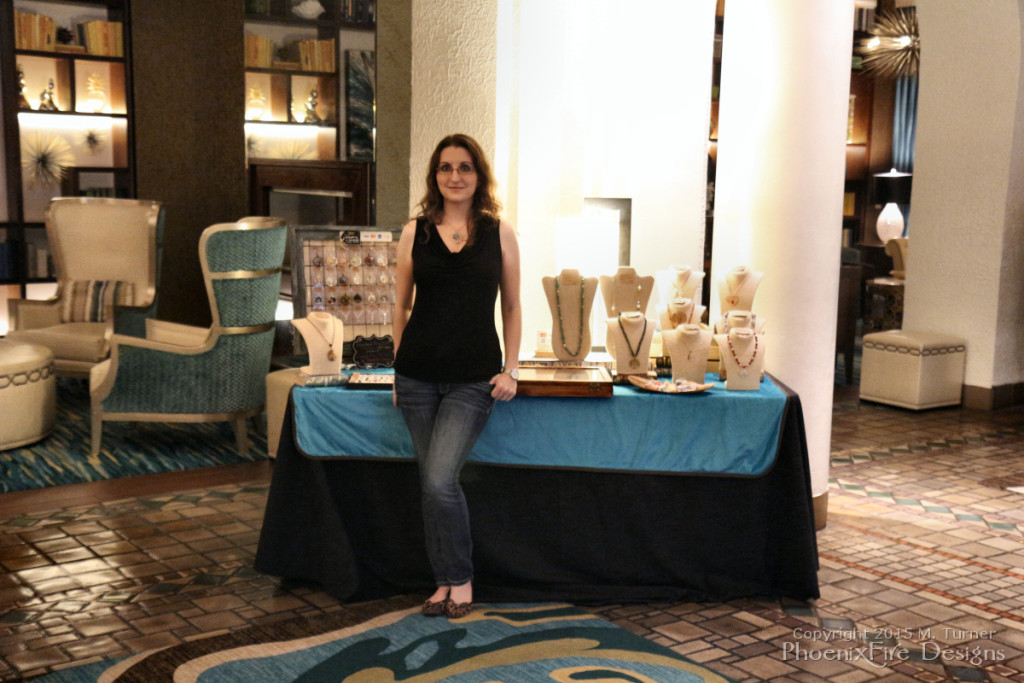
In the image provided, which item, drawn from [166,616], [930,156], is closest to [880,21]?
[930,156]

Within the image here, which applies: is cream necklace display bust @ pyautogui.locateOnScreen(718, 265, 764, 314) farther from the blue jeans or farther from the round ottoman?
the round ottoman

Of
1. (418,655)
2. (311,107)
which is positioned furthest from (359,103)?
(418,655)

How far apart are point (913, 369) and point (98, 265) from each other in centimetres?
536

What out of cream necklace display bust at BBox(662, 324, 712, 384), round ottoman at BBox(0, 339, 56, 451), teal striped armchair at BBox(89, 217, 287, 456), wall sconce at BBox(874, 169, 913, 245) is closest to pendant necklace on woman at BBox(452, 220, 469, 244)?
cream necklace display bust at BBox(662, 324, 712, 384)

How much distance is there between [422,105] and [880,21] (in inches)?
298

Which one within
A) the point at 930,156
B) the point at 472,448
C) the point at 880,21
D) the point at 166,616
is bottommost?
the point at 166,616

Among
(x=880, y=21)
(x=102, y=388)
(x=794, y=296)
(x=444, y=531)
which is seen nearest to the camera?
(x=444, y=531)

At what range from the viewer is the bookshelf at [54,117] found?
789cm

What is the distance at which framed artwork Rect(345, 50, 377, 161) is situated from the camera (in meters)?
8.58

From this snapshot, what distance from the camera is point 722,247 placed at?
4.69 metres

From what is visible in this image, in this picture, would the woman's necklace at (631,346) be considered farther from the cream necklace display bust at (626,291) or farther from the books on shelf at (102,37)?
the books on shelf at (102,37)

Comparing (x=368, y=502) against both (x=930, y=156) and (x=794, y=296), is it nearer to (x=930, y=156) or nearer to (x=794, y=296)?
(x=794, y=296)

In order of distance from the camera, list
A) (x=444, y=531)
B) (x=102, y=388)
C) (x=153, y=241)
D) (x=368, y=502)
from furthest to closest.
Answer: (x=153, y=241)
(x=102, y=388)
(x=368, y=502)
(x=444, y=531)

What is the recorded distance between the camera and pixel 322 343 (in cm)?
393
